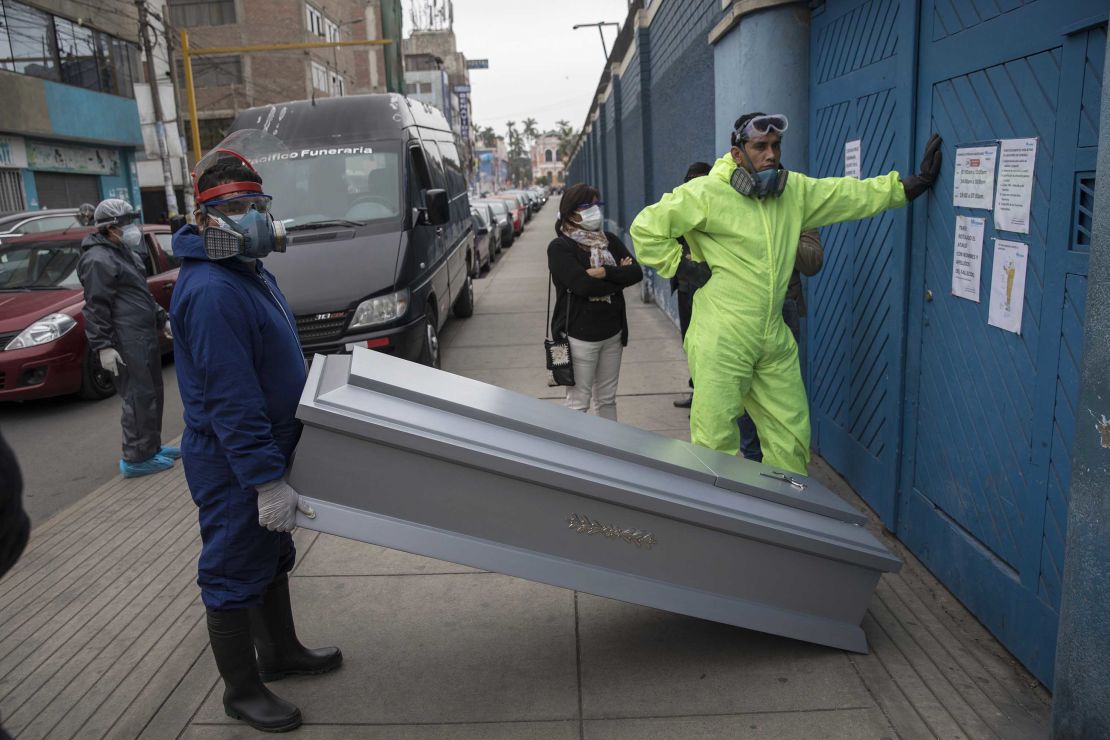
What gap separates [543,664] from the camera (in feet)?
11.3

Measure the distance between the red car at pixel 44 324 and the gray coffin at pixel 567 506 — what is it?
5.22 m

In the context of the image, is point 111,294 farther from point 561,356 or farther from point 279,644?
point 279,644

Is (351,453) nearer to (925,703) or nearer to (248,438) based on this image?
(248,438)

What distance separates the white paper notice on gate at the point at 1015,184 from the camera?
3.06 metres

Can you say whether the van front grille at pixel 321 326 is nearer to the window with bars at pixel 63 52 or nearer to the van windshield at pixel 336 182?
the van windshield at pixel 336 182

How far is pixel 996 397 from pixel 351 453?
95.4 inches

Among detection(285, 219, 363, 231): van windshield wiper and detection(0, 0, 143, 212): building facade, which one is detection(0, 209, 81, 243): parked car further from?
detection(0, 0, 143, 212): building facade

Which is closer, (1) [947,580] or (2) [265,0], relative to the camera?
(1) [947,580]

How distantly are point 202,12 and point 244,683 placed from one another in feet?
161

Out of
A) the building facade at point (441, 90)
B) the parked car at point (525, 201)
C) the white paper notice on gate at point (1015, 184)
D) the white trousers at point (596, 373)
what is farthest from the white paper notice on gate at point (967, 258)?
the building facade at point (441, 90)

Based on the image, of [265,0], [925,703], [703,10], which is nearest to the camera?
[925,703]

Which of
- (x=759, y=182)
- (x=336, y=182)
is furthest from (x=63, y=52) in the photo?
(x=759, y=182)

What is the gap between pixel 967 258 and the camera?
3.53m

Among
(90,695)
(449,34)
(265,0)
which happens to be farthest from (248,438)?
(449,34)
